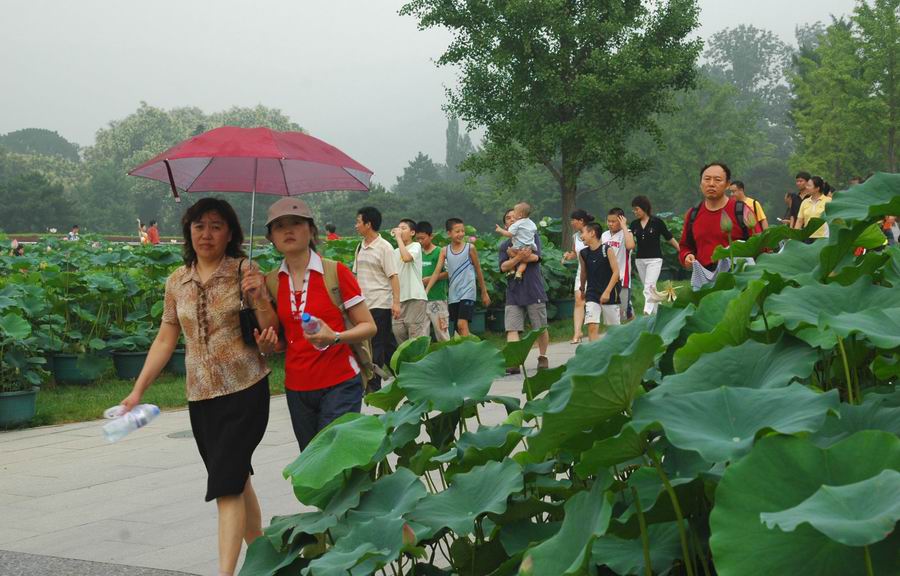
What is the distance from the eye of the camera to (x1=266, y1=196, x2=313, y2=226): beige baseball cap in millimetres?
4680

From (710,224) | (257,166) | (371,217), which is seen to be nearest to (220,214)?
(257,166)

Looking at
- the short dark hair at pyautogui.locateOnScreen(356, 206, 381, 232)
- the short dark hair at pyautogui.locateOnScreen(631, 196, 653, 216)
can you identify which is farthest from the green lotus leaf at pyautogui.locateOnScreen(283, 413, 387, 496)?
the short dark hair at pyautogui.locateOnScreen(631, 196, 653, 216)

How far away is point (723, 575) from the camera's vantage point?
1.65 m

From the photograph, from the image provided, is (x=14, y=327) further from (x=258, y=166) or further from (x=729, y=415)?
(x=729, y=415)

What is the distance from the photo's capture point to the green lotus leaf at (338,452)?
8.72ft

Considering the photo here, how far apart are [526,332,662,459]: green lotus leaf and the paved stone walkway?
334 cm

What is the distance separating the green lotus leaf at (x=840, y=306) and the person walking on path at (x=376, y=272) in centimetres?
661

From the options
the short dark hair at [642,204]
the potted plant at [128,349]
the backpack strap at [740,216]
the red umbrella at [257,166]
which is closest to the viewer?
the red umbrella at [257,166]

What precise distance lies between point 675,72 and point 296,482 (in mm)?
33890

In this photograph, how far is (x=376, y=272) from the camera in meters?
9.58

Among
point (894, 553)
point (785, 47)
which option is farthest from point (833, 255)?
point (785, 47)

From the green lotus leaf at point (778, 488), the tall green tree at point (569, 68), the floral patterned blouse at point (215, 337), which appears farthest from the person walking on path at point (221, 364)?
the tall green tree at point (569, 68)

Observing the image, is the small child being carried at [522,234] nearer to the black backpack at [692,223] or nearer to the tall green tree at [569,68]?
the black backpack at [692,223]

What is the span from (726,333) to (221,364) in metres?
2.56
